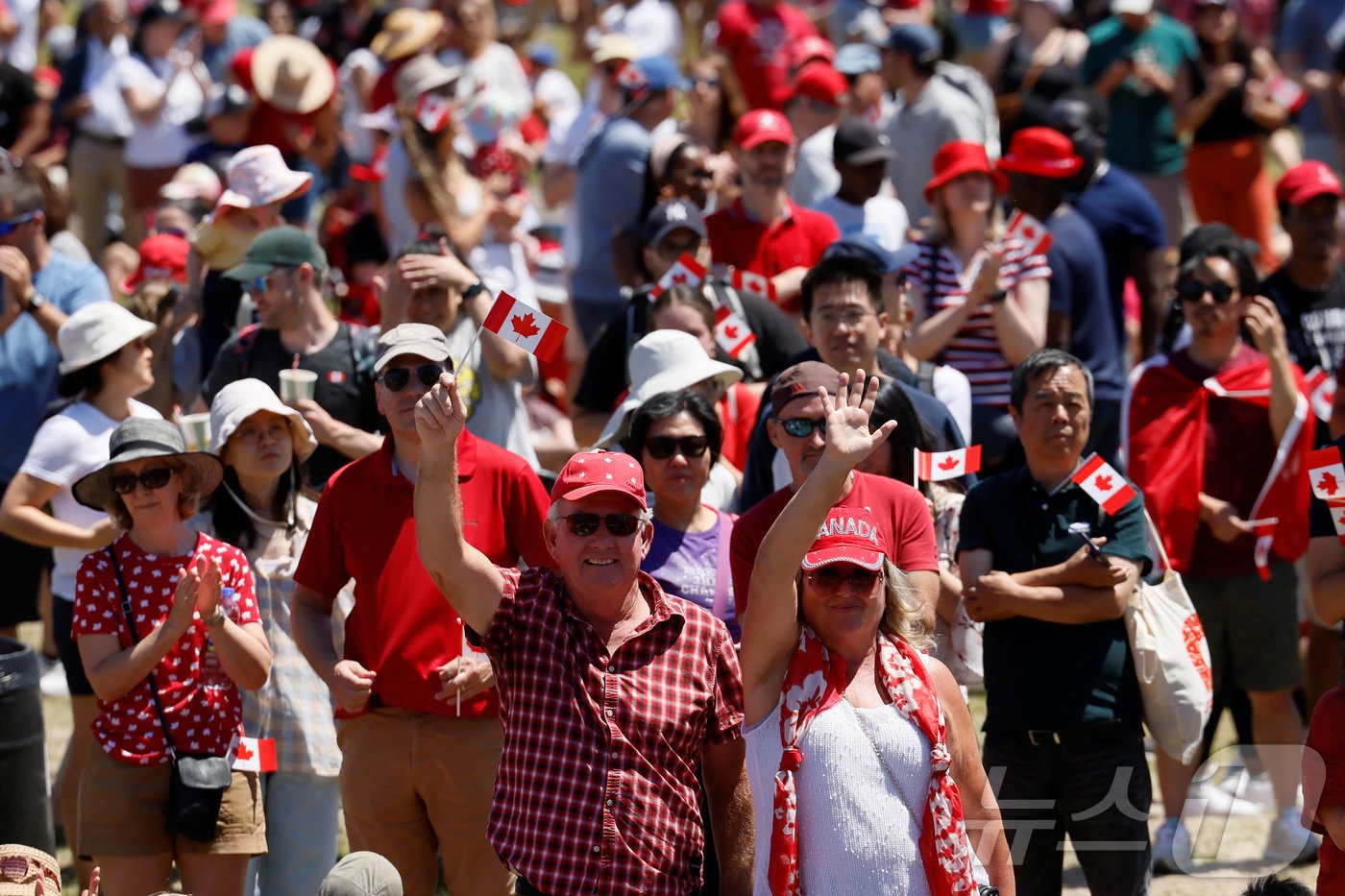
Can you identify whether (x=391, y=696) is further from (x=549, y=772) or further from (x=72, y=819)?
(x=72, y=819)

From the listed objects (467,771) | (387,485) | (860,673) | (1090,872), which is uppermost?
(387,485)

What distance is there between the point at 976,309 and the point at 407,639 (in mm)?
3153

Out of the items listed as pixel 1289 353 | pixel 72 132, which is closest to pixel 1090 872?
pixel 1289 353

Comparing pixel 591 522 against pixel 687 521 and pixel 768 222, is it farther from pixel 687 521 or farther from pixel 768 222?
pixel 768 222

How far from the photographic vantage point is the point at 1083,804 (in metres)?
5.24

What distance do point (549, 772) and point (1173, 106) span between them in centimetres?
932

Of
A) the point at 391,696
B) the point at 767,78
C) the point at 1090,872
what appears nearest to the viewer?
the point at 391,696

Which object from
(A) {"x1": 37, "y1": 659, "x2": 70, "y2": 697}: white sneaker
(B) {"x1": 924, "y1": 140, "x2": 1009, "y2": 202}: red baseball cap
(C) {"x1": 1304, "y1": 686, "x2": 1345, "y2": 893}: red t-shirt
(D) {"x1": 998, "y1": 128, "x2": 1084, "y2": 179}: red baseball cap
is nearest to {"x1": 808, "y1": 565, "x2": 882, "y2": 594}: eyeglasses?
(C) {"x1": 1304, "y1": 686, "x2": 1345, "y2": 893}: red t-shirt

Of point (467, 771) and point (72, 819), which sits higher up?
point (467, 771)

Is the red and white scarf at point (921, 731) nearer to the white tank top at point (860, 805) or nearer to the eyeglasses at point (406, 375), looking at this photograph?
the white tank top at point (860, 805)

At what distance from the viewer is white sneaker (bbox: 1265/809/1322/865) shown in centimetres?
669

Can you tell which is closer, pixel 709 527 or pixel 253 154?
pixel 709 527

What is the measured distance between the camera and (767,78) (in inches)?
519

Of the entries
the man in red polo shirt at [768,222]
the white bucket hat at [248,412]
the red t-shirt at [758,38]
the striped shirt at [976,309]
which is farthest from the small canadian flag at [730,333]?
the red t-shirt at [758,38]
